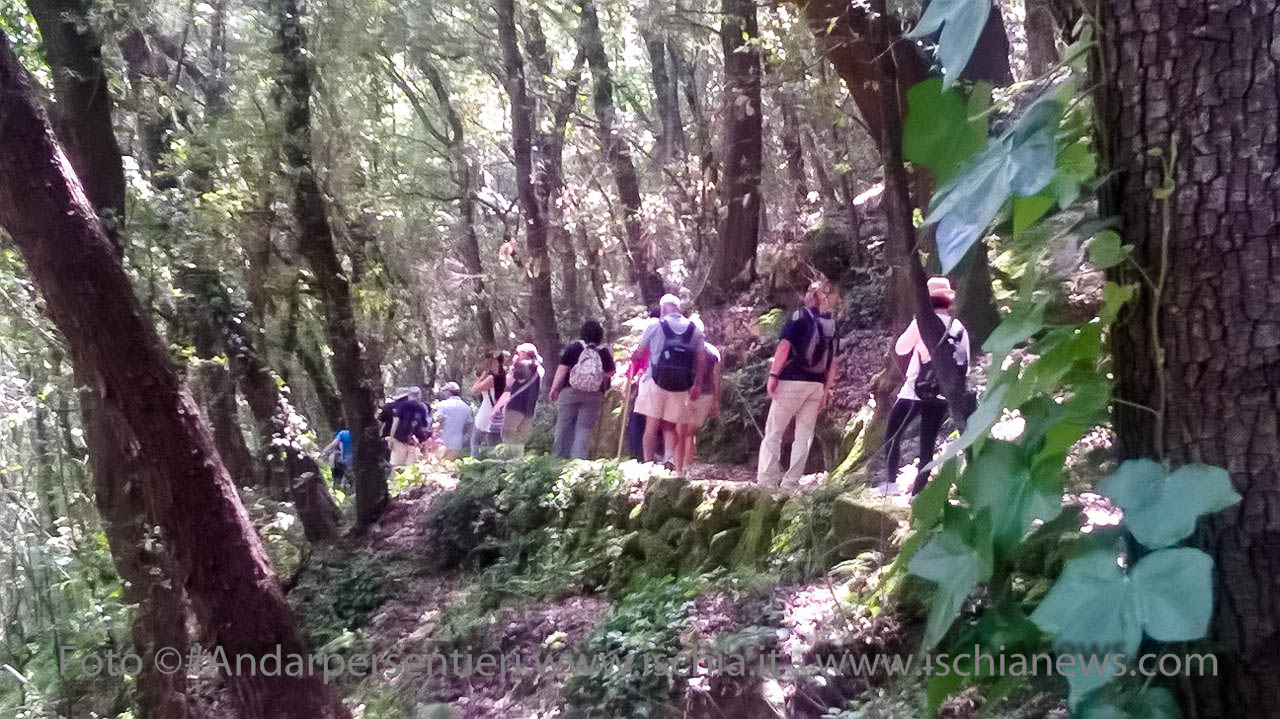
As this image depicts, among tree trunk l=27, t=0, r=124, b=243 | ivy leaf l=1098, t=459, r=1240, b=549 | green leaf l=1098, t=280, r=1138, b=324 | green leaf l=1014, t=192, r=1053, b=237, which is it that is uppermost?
tree trunk l=27, t=0, r=124, b=243

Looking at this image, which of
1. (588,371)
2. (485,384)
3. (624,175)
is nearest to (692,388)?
(588,371)

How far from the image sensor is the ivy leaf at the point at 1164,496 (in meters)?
1.35

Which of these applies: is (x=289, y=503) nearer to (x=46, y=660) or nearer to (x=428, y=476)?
(x=46, y=660)

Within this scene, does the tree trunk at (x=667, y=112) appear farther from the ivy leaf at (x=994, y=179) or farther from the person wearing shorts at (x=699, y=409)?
the ivy leaf at (x=994, y=179)

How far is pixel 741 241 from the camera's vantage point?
52.4 ft

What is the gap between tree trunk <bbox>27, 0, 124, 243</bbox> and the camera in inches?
296

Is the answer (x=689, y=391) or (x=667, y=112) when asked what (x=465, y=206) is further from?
(x=689, y=391)

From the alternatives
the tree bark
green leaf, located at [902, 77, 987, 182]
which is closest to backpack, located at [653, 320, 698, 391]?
green leaf, located at [902, 77, 987, 182]

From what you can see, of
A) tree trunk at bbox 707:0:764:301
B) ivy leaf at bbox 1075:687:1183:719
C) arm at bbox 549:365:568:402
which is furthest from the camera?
tree trunk at bbox 707:0:764:301

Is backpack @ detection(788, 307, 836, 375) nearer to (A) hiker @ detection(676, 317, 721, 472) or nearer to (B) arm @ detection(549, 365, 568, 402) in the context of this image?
(A) hiker @ detection(676, 317, 721, 472)

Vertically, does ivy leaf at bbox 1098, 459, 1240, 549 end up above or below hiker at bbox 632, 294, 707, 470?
below

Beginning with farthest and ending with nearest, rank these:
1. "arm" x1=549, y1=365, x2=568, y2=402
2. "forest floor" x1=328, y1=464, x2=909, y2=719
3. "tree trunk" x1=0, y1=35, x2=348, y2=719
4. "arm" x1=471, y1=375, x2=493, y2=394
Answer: "arm" x1=471, y1=375, x2=493, y2=394 < "arm" x1=549, y1=365, x2=568, y2=402 < "forest floor" x1=328, y1=464, x2=909, y2=719 < "tree trunk" x1=0, y1=35, x2=348, y2=719

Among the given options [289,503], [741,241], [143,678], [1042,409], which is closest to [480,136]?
[741,241]

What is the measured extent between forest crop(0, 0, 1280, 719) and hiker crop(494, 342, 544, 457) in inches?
2.2
